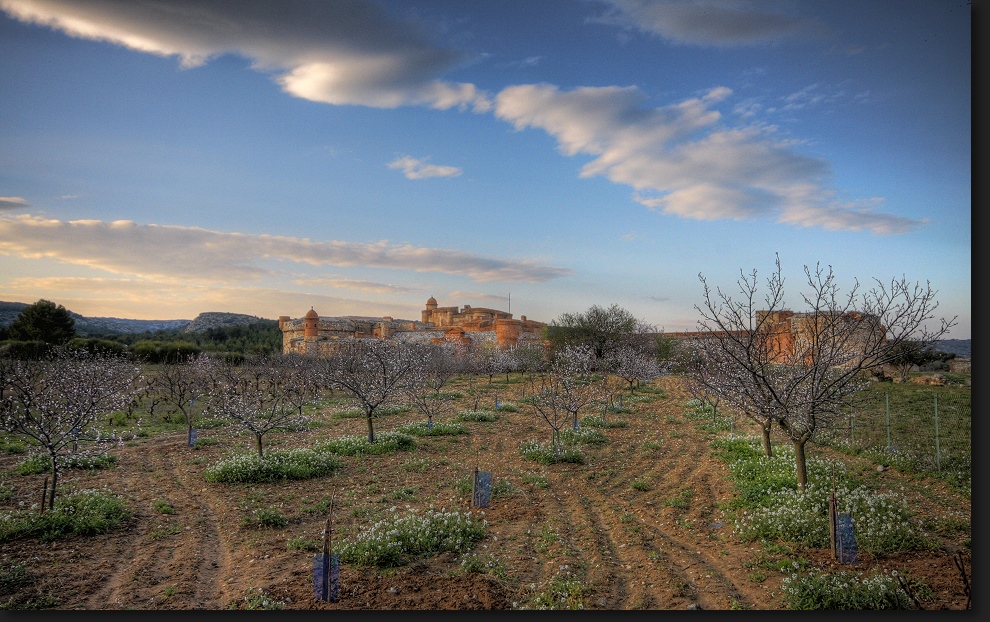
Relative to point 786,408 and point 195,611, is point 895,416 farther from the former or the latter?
point 195,611

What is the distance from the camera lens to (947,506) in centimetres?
764

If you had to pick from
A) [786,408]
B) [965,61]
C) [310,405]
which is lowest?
[310,405]

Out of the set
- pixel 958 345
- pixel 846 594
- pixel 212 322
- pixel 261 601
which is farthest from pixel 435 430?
pixel 212 322

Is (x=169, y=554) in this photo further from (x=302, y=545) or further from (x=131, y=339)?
(x=131, y=339)

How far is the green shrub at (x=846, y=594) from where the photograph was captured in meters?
4.83

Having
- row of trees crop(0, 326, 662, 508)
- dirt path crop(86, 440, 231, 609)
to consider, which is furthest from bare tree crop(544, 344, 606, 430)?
dirt path crop(86, 440, 231, 609)

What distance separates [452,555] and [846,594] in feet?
13.7

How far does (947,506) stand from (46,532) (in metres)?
12.8

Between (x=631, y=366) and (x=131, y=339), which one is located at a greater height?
(x=131, y=339)

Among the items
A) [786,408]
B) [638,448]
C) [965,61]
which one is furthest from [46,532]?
[965,61]

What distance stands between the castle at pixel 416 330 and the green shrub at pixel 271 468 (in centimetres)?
2874

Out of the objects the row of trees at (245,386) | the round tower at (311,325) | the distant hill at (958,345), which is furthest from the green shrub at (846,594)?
the round tower at (311,325)

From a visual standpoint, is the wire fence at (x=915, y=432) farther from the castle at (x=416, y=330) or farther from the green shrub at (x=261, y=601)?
the castle at (x=416, y=330)

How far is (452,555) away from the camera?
632 cm
